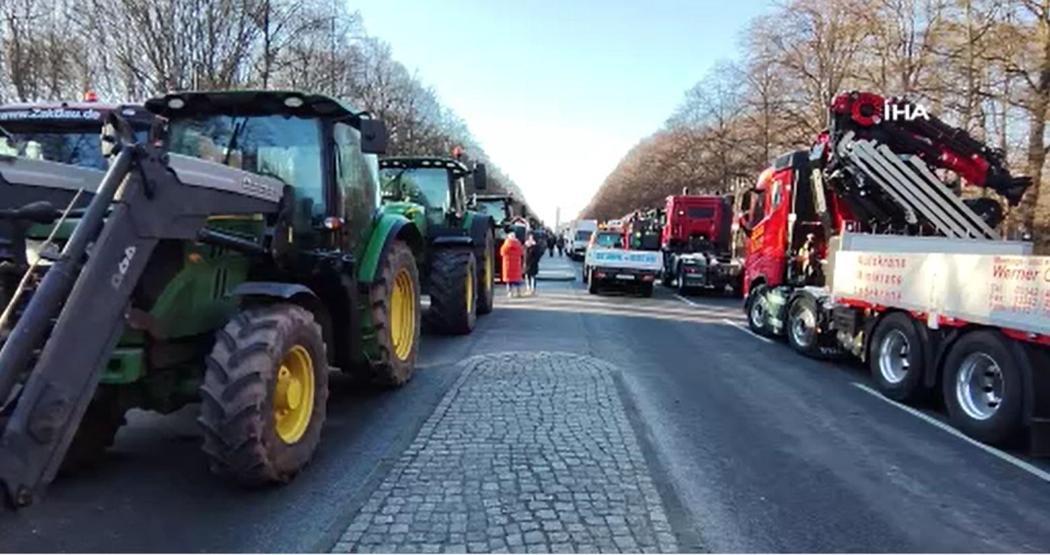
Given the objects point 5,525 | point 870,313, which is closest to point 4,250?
point 5,525

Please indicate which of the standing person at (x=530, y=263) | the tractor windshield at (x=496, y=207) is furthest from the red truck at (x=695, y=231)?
the tractor windshield at (x=496, y=207)

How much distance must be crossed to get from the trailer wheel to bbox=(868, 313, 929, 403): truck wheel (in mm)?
1743

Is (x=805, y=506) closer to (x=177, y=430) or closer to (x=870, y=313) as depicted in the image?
(x=177, y=430)

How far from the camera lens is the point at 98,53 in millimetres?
25719

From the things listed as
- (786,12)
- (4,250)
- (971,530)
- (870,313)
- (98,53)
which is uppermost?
(786,12)

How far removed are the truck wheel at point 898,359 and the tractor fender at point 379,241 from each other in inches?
212

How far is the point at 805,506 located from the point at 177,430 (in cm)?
471

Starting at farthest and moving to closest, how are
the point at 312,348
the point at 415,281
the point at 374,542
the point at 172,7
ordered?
the point at 172,7 < the point at 415,281 < the point at 312,348 < the point at 374,542

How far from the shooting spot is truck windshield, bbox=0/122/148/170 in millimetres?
6969

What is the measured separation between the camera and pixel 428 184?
13.5 meters

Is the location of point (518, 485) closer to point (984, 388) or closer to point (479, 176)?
point (984, 388)

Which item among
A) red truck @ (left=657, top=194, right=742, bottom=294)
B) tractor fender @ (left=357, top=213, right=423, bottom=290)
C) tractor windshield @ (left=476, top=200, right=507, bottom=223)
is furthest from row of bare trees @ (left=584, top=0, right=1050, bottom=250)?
tractor fender @ (left=357, top=213, right=423, bottom=290)

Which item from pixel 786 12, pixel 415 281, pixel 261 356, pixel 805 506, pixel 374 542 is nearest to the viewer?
pixel 374 542

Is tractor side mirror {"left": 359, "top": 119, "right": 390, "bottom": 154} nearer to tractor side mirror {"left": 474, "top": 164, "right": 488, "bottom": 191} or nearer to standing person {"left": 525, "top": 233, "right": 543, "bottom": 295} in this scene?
tractor side mirror {"left": 474, "top": 164, "right": 488, "bottom": 191}
